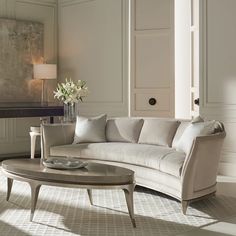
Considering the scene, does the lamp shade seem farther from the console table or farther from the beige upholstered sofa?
A: the beige upholstered sofa

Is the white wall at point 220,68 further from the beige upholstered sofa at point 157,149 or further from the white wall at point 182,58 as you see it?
the beige upholstered sofa at point 157,149

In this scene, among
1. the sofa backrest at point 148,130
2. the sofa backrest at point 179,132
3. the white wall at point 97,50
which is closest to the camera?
the sofa backrest at point 179,132

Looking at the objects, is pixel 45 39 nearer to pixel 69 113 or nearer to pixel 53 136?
pixel 69 113

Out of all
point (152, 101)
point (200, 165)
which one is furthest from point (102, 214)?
point (152, 101)

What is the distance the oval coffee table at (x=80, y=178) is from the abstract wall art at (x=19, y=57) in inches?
143

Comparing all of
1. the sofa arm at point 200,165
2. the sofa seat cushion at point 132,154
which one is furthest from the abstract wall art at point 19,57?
the sofa arm at point 200,165

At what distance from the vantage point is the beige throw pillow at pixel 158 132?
15.8 feet

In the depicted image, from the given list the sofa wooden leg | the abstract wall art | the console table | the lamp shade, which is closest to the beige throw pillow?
the sofa wooden leg

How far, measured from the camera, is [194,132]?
13.4ft

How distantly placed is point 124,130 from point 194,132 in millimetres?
1315

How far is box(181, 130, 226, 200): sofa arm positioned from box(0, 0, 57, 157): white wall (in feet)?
13.8

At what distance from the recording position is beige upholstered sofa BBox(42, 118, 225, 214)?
12.5 ft

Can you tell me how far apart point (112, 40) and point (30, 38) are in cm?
140

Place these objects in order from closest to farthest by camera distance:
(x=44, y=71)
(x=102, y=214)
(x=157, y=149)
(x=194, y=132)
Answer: (x=102, y=214) < (x=194, y=132) < (x=157, y=149) < (x=44, y=71)
